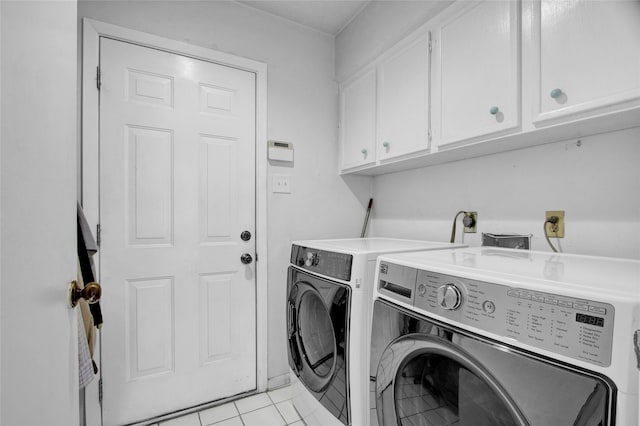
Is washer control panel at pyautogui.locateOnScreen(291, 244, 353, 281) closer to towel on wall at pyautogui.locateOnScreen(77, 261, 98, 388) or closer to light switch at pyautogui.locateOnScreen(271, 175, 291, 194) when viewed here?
light switch at pyautogui.locateOnScreen(271, 175, 291, 194)

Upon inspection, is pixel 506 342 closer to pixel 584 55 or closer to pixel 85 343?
pixel 584 55

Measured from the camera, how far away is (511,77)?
46.7 inches

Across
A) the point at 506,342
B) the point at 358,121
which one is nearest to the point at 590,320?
the point at 506,342

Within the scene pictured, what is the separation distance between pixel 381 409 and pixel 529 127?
118 centimetres

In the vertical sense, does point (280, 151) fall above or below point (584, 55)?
below

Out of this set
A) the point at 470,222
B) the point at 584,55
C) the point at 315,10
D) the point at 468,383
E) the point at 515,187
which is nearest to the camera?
the point at 468,383

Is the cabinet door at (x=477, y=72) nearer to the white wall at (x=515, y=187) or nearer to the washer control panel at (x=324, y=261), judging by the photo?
the white wall at (x=515, y=187)

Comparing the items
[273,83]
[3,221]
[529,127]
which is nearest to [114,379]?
[3,221]

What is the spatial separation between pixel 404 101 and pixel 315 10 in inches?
37.3

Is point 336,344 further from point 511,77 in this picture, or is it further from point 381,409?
point 511,77

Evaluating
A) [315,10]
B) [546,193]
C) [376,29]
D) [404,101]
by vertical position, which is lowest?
[546,193]

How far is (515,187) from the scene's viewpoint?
4.99 feet

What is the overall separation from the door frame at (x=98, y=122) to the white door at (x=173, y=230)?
3 cm

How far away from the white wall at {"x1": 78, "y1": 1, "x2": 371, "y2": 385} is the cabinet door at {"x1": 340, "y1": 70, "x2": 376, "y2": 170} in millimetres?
119
